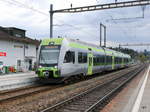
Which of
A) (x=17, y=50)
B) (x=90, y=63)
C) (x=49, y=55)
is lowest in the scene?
(x=90, y=63)

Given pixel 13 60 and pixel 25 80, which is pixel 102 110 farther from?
pixel 13 60

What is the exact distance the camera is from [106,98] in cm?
1145

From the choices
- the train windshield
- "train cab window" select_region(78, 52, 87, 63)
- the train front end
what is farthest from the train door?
the train windshield

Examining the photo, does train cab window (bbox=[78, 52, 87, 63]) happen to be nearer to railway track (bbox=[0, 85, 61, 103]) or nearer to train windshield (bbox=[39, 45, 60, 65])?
train windshield (bbox=[39, 45, 60, 65])

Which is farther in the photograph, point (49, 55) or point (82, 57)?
point (82, 57)

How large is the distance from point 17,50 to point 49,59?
17.1 meters

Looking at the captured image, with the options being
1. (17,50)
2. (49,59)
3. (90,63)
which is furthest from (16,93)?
(17,50)

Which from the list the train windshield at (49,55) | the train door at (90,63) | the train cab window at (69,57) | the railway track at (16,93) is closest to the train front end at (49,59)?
the train windshield at (49,55)

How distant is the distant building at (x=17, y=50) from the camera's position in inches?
1147

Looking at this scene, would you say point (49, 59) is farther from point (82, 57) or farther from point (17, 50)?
point (17, 50)

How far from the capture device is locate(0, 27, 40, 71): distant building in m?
29.1

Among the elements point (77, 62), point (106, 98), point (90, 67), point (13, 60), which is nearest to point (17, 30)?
point (13, 60)

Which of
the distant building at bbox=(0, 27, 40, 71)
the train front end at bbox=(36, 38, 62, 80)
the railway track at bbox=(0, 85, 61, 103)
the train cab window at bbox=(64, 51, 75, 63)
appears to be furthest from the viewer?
the distant building at bbox=(0, 27, 40, 71)

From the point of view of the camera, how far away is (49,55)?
16.2 meters
